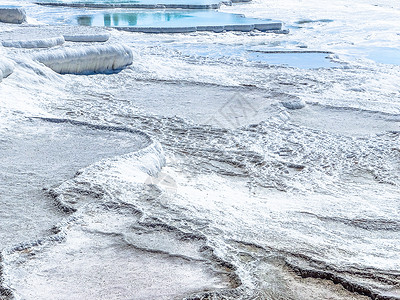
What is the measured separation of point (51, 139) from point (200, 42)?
263 inches

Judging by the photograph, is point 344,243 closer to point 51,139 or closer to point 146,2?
point 51,139

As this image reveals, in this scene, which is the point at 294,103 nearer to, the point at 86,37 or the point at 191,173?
the point at 191,173

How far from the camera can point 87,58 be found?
728 cm

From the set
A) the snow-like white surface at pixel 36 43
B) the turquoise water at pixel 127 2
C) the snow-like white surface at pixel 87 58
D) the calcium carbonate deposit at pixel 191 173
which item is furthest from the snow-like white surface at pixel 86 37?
the turquoise water at pixel 127 2

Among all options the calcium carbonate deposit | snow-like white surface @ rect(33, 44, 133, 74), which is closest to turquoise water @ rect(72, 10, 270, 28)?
the calcium carbonate deposit

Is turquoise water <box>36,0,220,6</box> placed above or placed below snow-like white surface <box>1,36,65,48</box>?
below

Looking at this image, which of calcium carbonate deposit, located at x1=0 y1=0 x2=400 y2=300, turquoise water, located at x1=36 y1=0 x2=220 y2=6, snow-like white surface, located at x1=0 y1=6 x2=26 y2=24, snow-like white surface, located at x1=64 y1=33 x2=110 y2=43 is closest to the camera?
calcium carbonate deposit, located at x1=0 y1=0 x2=400 y2=300

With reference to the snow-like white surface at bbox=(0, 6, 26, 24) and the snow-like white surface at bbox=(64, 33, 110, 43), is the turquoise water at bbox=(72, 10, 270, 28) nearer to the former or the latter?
the snow-like white surface at bbox=(0, 6, 26, 24)

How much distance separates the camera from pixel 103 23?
12.8 meters

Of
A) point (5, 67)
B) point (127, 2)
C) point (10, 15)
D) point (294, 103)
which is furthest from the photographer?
point (127, 2)

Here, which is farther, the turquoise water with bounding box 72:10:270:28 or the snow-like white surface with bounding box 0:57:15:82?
the turquoise water with bounding box 72:10:270:28

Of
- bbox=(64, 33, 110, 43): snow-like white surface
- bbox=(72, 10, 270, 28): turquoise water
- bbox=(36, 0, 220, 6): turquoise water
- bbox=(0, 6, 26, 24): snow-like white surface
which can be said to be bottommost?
bbox=(72, 10, 270, 28): turquoise water

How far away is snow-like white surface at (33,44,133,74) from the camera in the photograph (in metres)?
6.95

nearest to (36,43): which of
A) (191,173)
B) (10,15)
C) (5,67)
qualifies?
(5,67)
